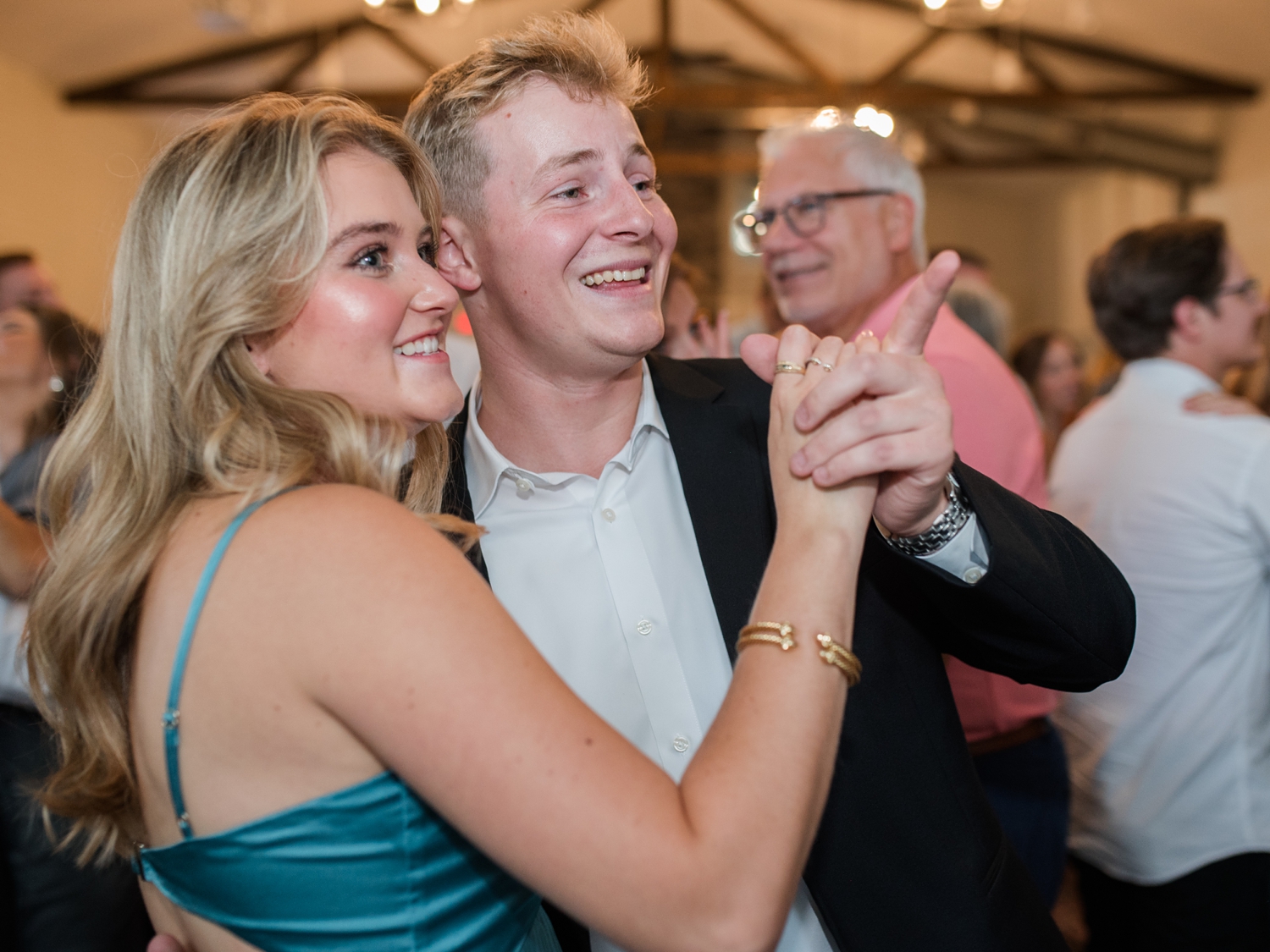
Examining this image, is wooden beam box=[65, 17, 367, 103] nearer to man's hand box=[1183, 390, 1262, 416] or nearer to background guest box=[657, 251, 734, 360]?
background guest box=[657, 251, 734, 360]

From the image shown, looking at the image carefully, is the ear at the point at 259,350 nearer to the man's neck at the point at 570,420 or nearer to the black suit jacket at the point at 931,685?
the black suit jacket at the point at 931,685

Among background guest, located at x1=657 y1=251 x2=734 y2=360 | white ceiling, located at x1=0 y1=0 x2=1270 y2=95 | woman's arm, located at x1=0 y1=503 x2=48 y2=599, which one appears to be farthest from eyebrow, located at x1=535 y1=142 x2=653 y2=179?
white ceiling, located at x1=0 y1=0 x2=1270 y2=95

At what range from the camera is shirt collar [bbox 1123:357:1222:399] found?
2.49 m

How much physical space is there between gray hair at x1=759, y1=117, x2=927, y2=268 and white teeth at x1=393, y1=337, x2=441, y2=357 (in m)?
1.75

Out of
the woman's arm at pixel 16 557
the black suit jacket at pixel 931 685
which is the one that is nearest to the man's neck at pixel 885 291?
the black suit jacket at pixel 931 685

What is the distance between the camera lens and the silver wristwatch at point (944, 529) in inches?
49.1

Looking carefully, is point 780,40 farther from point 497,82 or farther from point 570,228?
point 570,228

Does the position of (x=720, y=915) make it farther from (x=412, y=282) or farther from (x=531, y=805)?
(x=412, y=282)

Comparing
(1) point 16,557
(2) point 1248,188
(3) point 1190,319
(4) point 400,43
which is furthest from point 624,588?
(2) point 1248,188

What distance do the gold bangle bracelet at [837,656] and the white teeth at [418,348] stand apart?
601 mm

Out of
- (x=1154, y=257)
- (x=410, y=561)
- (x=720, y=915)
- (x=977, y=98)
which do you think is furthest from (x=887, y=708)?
(x=977, y=98)

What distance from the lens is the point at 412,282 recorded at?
125cm

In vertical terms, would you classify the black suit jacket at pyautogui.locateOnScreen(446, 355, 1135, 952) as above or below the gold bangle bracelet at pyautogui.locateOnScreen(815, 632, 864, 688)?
below

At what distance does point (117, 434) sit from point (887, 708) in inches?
39.0
